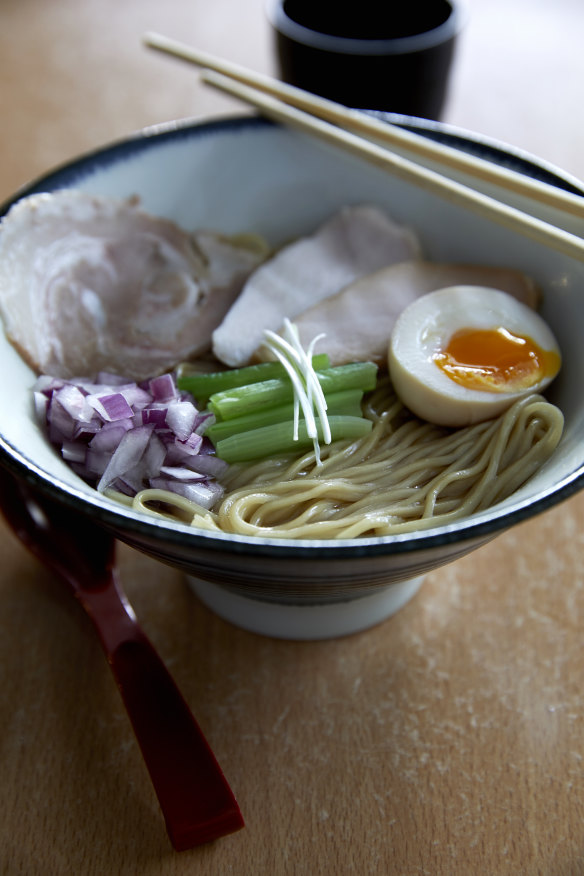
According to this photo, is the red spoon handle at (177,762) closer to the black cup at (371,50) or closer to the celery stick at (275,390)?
the celery stick at (275,390)

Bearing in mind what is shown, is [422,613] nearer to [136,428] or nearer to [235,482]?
[235,482]

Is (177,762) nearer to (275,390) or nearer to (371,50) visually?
(275,390)

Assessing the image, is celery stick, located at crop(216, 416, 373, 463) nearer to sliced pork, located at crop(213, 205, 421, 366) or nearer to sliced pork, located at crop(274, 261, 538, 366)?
sliced pork, located at crop(274, 261, 538, 366)

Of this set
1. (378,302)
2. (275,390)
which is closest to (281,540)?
(275,390)

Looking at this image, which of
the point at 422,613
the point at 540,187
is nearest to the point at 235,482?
the point at 422,613

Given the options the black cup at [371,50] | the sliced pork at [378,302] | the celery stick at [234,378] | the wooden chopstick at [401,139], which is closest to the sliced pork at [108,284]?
the celery stick at [234,378]

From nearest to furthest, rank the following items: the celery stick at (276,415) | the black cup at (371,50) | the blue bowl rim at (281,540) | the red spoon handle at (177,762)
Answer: the blue bowl rim at (281,540), the red spoon handle at (177,762), the celery stick at (276,415), the black cup at (371,50)
